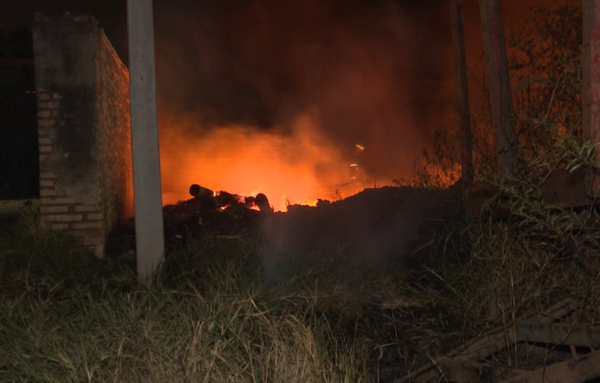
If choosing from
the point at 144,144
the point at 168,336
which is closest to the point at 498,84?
the point at 144,144

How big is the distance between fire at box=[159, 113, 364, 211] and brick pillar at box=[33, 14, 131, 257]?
4275mm

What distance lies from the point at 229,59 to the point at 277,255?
707cm

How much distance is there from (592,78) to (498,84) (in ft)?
5.23

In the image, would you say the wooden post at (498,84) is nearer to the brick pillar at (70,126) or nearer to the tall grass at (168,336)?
the tall grass at (168,336)

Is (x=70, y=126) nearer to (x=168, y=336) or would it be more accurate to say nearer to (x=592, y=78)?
(x=168, y=336)

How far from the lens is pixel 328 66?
492 inches

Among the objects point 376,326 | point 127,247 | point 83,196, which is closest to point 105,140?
point 83,196

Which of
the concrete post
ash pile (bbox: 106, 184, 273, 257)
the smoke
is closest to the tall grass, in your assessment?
the concrete post

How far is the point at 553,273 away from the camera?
14.1ft

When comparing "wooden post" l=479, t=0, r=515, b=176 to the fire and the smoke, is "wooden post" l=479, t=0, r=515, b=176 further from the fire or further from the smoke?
the smoke

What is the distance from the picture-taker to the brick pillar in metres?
6.58

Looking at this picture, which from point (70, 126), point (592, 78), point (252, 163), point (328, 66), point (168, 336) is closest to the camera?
point (592, 78)

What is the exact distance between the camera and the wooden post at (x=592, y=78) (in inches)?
128

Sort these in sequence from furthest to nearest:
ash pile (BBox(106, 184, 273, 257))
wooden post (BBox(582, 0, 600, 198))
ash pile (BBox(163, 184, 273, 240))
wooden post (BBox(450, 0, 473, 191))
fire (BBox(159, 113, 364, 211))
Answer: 1. fire (BBox(159, 113, 364, 211))
2. ash pile (BBox(163, 184, 273, 240))
3. ash pile (BBox(106, 184, 273, 257))
4. wooden post (BBox(450, 0, 473, 191))
5. wooden post (BBox(582, 0, 600, 198))
